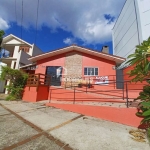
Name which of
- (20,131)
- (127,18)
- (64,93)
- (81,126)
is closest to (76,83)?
(64,93)

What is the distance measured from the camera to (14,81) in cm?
941

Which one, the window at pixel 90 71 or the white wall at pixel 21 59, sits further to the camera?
the white wall at pixel 21 59

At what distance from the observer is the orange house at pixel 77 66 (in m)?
10.6

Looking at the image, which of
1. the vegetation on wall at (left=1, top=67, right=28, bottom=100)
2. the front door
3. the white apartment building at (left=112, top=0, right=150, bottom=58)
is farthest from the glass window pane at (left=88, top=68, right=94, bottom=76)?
the vegetation on wall at (left=1, top=67, right=28, bottom=100)

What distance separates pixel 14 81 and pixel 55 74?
4009 mm

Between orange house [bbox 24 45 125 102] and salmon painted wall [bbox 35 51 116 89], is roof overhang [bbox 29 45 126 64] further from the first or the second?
salmon painted wall [bbox 35 51 116 89]

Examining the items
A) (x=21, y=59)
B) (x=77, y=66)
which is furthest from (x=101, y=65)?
(x=21, y=59)

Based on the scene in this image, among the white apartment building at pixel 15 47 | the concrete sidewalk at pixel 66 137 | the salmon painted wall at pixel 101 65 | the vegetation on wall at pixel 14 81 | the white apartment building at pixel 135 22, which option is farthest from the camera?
the white apartment building at pixel 15 47

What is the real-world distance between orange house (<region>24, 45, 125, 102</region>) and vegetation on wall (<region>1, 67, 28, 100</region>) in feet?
9.11

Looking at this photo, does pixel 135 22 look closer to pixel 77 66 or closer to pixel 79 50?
pixel 79 50

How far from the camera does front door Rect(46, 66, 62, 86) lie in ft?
37.7

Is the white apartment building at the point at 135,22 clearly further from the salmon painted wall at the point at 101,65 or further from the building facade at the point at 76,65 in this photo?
the salmon painted wall at the point at 101,65

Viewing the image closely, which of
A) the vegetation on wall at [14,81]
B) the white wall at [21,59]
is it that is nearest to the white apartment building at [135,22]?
the vegetation on wall at [14,81]

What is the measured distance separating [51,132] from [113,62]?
957 cm
